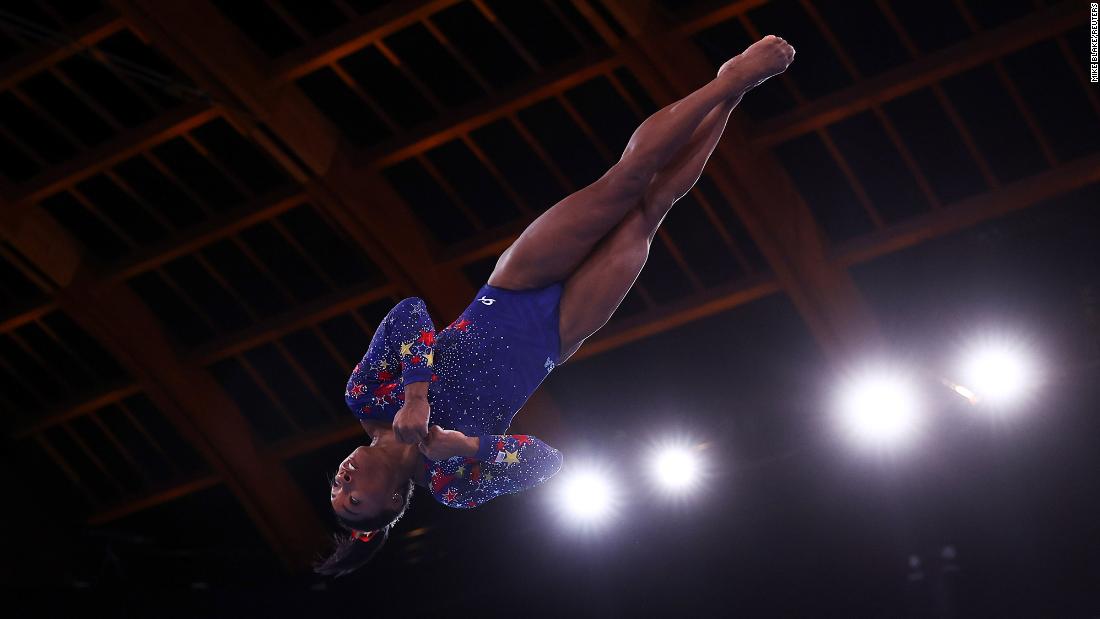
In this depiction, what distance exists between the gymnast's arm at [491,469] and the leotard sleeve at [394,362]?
0.37 metres

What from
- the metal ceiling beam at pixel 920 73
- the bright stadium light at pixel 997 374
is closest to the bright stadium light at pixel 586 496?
the bright stadium light at pixel 997 374

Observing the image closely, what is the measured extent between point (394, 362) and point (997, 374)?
7800 millimetres

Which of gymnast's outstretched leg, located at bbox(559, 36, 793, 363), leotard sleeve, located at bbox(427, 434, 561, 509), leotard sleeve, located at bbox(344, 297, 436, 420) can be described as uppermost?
gymnast's outstretched leg, located at bbox(559, 36, 793, 363)

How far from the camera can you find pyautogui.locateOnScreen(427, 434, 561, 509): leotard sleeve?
5469 mm

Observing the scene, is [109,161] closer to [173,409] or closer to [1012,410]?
[173,409]

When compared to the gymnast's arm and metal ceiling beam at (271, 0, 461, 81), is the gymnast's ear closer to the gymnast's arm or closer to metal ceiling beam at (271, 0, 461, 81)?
the gymnast's arm

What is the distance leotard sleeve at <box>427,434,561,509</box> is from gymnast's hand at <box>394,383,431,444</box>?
0.35 m

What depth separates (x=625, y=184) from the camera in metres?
5.70

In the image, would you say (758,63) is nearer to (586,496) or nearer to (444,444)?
(444,444)

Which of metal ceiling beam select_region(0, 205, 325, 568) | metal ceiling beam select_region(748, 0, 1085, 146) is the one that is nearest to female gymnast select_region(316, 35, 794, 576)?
metal ceiling beam select_region(748, 0, 1085, 146)

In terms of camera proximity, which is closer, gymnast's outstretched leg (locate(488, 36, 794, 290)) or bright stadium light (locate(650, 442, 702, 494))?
gymnast's outstretched leg (locate(488, 36, 794, 290))

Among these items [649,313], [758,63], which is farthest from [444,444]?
[649,313]

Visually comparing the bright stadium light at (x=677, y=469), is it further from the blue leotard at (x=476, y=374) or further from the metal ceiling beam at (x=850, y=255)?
the blue leotard at (x=476, y=374)

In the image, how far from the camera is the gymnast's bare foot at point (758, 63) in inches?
221
